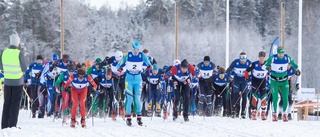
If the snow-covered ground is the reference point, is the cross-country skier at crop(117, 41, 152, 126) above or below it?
above

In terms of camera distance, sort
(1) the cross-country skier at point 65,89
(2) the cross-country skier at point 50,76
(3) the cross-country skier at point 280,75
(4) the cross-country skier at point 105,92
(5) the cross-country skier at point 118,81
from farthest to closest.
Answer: (2) the cross-country skier at point 50,76
(4) the cross-country skier at point 105,92
(5) the cross-country skier at point 118,81
(3) the cross-country skier at point 280,75
(1) the cross-country skier at point 65,89

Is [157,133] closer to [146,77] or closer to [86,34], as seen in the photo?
[146,77]

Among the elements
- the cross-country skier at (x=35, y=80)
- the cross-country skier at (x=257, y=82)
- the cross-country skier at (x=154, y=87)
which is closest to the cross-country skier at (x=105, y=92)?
the cross-country skier at (x=154, y=87)

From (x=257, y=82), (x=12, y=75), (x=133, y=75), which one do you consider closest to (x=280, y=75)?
(x=257, y=82)

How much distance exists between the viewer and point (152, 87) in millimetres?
19000

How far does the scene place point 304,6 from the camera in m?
64.2

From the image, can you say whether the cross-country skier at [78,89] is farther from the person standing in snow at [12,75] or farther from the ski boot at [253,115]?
the ski boot at [253,115]

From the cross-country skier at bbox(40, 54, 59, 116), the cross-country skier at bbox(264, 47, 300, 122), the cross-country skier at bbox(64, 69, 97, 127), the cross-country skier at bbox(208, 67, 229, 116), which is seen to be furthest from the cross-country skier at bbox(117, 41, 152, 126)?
the cross-country skier at bbox(208, 67, 229, 116)

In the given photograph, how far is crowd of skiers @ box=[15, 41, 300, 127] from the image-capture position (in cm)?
1310

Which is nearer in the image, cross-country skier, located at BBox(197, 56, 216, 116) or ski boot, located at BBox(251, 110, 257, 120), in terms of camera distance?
ski boot, located at BBox(251, 110, 257, 120)

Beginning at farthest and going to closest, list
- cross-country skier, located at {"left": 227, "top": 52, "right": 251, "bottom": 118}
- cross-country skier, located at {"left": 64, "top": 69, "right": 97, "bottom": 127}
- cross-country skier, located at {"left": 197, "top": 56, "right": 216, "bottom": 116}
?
cross-country skier, located at {"left": 197, "top": 56, "right": 216, "bottom": 116}
cross-country skier, located at {"left": 227, "top": 52, "right": 251, "bottom": 118}
cross-country skier, located at {"left": 64, "top": 69, "right": 97, "bottom": 127}

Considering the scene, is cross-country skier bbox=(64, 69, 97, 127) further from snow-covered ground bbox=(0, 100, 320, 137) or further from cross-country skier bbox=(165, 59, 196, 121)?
cross-country skier bbox=(165, 59, 196, 121)

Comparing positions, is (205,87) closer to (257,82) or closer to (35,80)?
(257,82)

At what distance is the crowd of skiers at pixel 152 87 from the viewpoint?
13.1 metres
